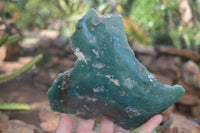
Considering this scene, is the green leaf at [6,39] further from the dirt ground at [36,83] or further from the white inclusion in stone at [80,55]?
the white inclusion in stone at [80,55]

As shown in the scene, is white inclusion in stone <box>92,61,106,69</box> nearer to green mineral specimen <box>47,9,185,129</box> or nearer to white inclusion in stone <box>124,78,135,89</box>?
green mineral specimen <box>47,9,185,129</box>

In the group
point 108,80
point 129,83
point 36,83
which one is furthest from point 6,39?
point 36,83

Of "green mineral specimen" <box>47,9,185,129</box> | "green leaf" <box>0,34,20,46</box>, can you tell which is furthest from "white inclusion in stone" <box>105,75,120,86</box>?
"green leaf" <box>0,34,20,46</box>

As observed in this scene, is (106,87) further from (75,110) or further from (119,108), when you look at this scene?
(75,110)

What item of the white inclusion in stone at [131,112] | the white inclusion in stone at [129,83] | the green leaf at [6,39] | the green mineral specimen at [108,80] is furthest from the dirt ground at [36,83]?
the white inclusion in stone at [129,83]

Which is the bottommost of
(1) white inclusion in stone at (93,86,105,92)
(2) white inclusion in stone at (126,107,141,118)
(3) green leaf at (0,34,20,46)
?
(2) white inclusion in stone at (126,107,141,118)

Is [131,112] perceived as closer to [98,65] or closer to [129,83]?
[129,83]

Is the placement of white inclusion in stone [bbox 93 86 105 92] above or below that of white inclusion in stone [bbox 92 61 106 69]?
below

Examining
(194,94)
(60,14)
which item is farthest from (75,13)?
(194,94)
